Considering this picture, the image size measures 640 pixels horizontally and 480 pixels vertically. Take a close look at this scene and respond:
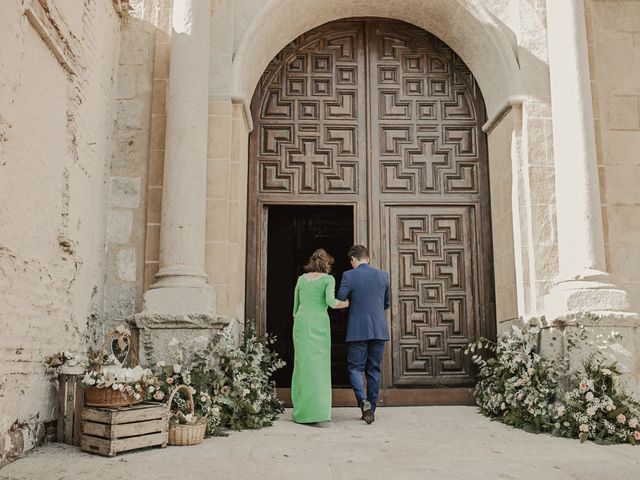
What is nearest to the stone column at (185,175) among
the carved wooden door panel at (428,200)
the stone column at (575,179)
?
the carved wooden door panel at (428,200)

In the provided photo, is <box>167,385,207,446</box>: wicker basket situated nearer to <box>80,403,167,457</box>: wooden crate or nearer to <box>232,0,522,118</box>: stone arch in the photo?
<box>80,403,167,457</box>: wooden crate

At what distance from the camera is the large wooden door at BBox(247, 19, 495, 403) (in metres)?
6.53

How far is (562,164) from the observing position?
225 inches

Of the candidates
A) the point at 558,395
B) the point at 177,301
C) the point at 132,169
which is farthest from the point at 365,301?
the point at 132,169

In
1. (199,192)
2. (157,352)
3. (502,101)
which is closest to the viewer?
(157,352)

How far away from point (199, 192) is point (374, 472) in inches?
117

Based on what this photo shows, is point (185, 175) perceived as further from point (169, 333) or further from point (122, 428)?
point (122, 428)

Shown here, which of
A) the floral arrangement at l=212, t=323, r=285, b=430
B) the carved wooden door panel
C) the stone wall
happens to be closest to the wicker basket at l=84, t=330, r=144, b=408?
the floral arrangement at l=212, t=323, r=285, b=430

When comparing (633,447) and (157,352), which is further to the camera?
(157,352)

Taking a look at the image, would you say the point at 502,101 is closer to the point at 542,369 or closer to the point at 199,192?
the point at 542,369

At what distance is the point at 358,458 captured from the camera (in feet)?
12.9

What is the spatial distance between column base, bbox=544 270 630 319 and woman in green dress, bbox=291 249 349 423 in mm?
1783

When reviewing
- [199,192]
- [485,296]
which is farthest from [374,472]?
[485,296]

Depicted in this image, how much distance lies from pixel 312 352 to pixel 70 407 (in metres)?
1.92
